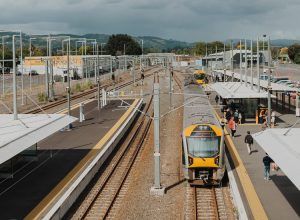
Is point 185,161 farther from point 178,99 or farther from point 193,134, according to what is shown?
point 178,99

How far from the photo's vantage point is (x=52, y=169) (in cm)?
2158

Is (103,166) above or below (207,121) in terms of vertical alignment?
below

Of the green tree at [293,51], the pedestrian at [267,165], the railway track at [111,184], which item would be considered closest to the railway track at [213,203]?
the pedestrian at [267,165]

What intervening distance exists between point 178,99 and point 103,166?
100 ft

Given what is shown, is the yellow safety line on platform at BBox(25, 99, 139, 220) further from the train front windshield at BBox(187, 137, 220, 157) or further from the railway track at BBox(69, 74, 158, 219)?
the train front windshield at BBox(187, 137, 220, 157)

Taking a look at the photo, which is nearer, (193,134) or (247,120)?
(193,134)

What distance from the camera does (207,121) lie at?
2064 centimetres

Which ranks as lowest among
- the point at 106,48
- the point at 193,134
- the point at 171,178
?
the point at 171,178

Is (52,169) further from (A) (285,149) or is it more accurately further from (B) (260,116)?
(B) (260,116)

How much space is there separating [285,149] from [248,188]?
3.42m

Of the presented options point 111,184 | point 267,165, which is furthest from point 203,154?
point 111,184

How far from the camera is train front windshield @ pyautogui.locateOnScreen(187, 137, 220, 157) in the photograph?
19362 mm

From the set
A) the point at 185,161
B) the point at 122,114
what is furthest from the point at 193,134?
the point at 122,114

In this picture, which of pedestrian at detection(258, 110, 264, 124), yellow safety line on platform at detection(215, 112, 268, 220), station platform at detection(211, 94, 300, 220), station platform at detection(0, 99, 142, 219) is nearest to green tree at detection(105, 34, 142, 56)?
station platform at detection(0, 99, 142, 219)
